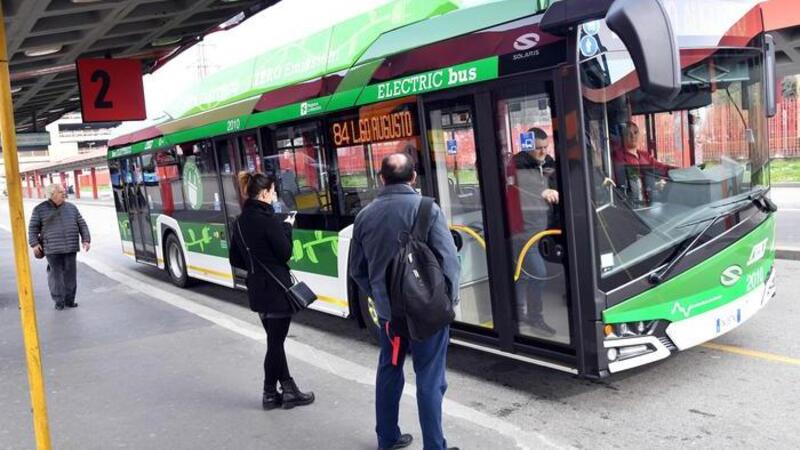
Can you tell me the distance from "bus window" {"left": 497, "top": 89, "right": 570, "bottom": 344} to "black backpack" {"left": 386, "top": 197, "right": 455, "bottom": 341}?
1233 millimetres

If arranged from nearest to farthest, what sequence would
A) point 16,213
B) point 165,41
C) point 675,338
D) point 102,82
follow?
point 16,213 → point 675,338 → point 165,41 → point 102,82

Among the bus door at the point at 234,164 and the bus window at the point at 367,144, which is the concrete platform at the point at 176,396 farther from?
the bus window at the point at 367,144

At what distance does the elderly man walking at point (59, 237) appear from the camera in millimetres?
9211

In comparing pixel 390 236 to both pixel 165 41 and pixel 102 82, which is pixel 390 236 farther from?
pixel 102 82

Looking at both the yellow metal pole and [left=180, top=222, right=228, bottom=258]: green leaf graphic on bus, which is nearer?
the yellow metal pole

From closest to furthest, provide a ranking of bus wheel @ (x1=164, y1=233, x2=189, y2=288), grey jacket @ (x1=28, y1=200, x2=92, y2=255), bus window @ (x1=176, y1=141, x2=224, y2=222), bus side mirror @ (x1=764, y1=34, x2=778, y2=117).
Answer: bus side mirror @ (x1=764, y1=34, x2=778, y2=117) < bus window @ (x1=176, y1=141, x2=224, y2=222) < grey jacket @ (x1=28, y1=200, x2=92, y2=255) < bus wheel @ (x1=164, y1=233, x2=189, y2=288)

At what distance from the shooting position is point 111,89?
877 centimetres

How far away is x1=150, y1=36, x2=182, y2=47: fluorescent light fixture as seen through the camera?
8402mm

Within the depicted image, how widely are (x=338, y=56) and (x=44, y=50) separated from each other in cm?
404

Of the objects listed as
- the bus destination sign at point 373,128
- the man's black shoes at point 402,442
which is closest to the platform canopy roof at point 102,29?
the bus destination sign at point 373,128

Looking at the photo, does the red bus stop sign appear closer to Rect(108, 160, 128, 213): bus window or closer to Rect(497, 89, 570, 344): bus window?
Rect(108, 160, 128, 213): bus window

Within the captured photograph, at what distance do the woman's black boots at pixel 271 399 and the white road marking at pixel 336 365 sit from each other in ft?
2.43

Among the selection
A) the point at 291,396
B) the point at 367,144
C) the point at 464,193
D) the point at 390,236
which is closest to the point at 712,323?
the point at 464,193

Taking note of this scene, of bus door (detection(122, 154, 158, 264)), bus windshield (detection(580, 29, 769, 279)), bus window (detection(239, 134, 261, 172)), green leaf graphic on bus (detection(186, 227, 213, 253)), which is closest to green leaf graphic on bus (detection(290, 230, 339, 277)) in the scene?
bus window (detection(239, 134, 261, 172))
